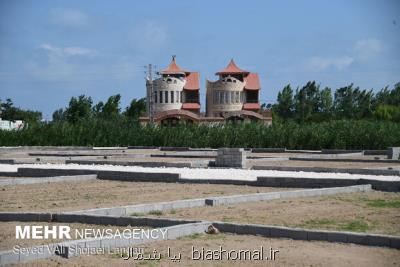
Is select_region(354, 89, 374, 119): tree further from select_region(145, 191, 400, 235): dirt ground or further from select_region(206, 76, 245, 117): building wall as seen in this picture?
select_region(145, 191, 400, 235): dirt ground

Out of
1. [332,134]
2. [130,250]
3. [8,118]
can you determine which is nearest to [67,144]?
[332,134]

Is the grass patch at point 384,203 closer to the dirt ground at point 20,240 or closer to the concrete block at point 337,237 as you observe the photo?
the concrete block at point 337,237

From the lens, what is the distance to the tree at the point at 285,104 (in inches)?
3506

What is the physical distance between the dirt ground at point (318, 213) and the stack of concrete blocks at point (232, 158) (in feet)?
28.9

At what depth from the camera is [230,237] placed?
984cm

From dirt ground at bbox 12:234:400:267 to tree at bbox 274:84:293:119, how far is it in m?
80.1

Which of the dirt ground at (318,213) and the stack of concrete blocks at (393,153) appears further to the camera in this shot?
the stack of concrete blocks at (393,153)

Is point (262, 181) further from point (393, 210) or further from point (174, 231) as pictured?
point (174, 231)

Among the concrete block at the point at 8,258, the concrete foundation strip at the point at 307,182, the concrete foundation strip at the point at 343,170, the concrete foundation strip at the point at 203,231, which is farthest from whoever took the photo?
the concrete foundation strip at the point at 343,170

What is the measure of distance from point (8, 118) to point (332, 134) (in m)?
57.3

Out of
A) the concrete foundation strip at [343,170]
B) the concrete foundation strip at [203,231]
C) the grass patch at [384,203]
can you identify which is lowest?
the concrete foundation strip at [203,231]

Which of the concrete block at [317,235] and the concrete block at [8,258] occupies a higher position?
the concrete block at [317,235]

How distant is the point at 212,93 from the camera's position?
67.8 m

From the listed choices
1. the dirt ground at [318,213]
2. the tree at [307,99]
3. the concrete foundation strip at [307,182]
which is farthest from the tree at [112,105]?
the dirt ground at [318,213]
